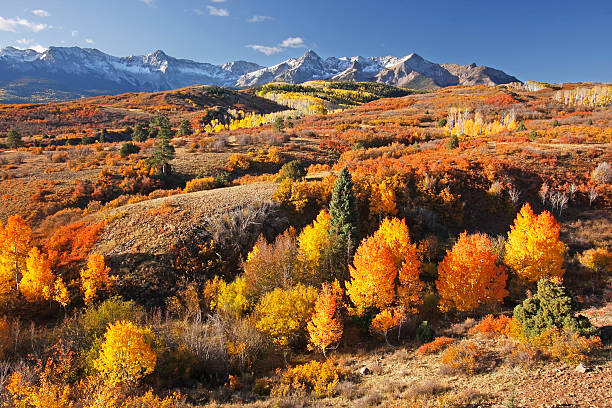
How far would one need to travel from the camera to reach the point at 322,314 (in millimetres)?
22531

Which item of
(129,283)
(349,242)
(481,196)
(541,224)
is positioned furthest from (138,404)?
(481,196)

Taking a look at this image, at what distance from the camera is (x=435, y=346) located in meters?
21.4

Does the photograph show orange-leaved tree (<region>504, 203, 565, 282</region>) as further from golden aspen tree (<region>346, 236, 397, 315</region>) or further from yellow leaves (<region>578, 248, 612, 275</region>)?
golden aspen tree (<region>346, 236, 397, 315</region>)

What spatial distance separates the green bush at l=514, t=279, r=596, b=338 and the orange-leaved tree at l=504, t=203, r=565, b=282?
30.7 ft

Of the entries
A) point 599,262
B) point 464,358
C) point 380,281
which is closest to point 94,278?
point 380,281

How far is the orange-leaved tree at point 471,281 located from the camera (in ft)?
85.5

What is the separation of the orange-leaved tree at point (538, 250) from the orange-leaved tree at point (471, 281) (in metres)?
3.80

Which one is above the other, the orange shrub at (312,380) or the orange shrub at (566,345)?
the orange shrub at (566,345)

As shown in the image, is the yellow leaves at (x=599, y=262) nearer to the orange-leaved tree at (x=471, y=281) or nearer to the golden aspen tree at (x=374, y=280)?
the orange-leaved tree at (x=471, y=281)

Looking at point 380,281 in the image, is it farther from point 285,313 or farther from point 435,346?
point 285,313

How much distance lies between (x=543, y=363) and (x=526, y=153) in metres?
49.5

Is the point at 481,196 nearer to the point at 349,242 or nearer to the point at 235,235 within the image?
the point at 349,242

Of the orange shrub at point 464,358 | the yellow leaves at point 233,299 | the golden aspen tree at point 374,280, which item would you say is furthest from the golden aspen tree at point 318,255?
the orange shrub at point 464,358

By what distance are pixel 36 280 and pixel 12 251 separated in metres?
4.44
